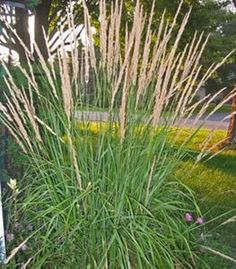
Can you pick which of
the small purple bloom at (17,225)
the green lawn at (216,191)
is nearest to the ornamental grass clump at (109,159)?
the small purple bloom at (17,225)

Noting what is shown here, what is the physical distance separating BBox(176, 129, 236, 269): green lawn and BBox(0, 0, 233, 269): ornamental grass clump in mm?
264

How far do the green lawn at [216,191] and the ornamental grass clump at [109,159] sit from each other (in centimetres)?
26

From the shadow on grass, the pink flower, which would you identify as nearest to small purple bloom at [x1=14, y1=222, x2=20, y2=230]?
the pink flower

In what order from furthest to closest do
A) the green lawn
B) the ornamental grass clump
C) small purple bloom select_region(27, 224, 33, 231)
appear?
the green lawn, small purple bloom select_region(27, 224, 33, 231), the ornamental grass clump

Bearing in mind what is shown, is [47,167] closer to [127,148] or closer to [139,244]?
[127,148]

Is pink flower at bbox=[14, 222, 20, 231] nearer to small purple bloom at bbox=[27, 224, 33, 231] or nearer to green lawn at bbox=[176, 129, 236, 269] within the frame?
small purple bloom at bbox=[27, 224, 33, 231]

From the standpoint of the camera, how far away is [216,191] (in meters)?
5.05

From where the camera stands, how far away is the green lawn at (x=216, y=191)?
267 cm

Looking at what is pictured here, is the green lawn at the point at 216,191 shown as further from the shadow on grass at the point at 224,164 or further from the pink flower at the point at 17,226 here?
the pink flower at the point at 17,226

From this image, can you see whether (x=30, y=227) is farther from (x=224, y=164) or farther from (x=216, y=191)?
(x=224, y=164)

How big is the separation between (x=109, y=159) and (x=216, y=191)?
10.6ft

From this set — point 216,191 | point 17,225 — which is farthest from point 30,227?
point 216,191

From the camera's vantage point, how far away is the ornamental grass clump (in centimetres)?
195

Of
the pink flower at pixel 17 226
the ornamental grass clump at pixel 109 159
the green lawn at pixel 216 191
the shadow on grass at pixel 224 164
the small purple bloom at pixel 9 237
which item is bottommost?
the shadow on grass at pixel 224 164
